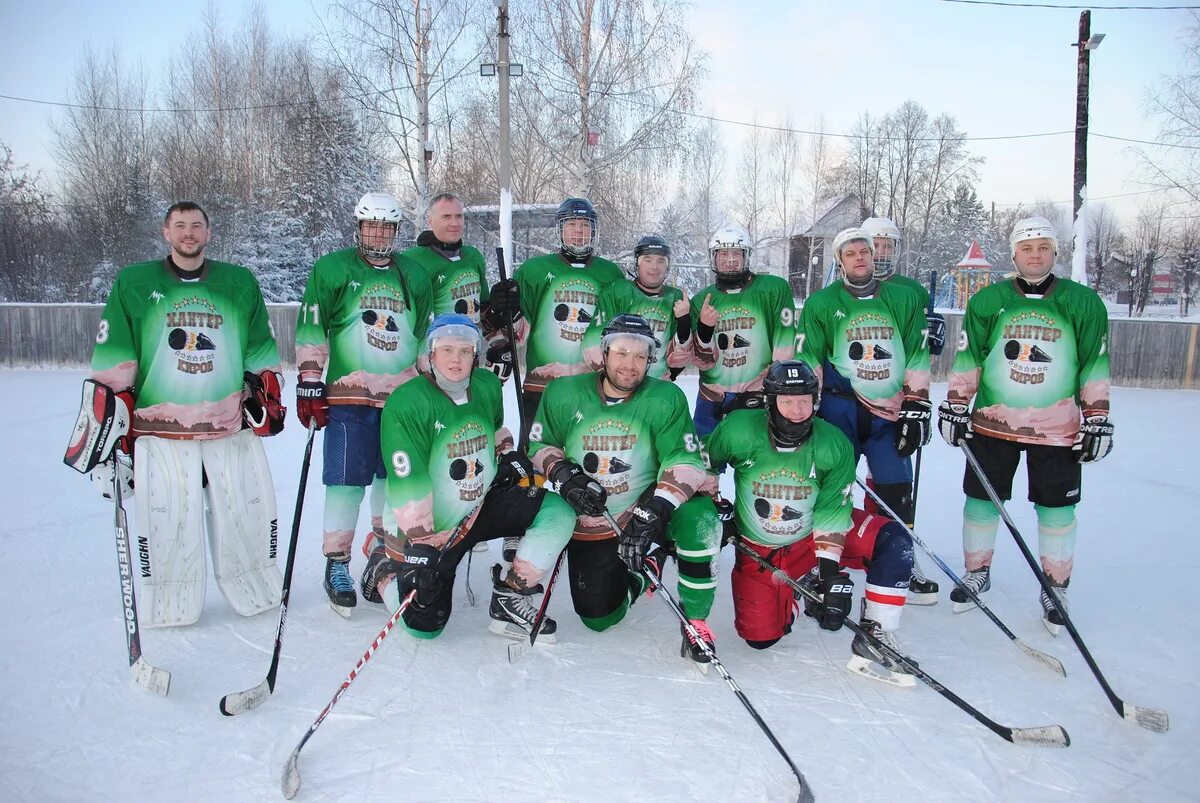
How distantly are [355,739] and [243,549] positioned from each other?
4.50 feet

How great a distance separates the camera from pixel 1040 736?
7.98ft

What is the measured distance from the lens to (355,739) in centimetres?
247

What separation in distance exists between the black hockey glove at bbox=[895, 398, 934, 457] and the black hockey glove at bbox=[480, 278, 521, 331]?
77.5 inches

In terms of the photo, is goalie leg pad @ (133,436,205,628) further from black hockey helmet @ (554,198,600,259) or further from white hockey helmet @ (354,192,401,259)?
black hockey helmet @ (554,198,600,259)

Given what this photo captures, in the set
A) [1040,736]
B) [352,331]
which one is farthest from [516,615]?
[1040,736]

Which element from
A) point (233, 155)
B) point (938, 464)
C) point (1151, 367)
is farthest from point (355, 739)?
point (233, 155)

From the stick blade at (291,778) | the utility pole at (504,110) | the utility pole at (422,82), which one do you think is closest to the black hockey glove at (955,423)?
the stick blade at (291,778)

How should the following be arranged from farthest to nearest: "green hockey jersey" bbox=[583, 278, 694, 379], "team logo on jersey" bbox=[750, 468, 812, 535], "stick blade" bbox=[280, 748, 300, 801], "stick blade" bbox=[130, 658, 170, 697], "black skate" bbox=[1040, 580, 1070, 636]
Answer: "green hockey jersey" bbox=[583, 278, 694, 379], "black skate" bbox=[1040, 580, 1070, 636], "team logo on jersey" bbox=[750, 468, 812, 535], "stick blade" bbox=[130, 658, 170, 697], "stick blade" bbox=[280, 748, 300, 801]

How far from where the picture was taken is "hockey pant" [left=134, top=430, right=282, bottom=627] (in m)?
3.27

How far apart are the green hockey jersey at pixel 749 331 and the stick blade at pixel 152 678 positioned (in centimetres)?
275

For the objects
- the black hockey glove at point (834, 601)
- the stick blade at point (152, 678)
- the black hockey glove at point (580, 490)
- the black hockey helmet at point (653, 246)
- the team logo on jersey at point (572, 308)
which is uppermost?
the black hockey helmet at point (653, 246)

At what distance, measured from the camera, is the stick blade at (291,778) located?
2.15 metres

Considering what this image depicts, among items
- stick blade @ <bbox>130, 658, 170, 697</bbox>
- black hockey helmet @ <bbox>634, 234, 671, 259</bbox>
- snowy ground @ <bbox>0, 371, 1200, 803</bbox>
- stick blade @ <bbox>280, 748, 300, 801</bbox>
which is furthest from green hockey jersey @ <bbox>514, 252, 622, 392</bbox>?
stick blade @ <bbox>280, 748, 300, 801</bbox>

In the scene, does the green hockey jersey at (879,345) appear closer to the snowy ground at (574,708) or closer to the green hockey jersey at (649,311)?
the green hockey jersey at (649,311)
